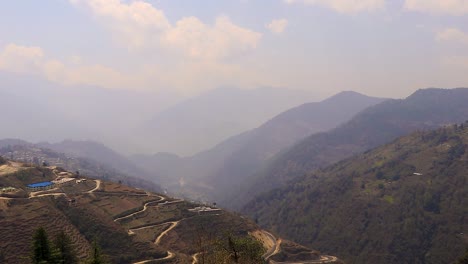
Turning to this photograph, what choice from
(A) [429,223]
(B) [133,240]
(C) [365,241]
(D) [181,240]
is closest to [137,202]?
(D) [181,240]

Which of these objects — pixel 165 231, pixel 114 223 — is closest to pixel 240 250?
pixel 114 223

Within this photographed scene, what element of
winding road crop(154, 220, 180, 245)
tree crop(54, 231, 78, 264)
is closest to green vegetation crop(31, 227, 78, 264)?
tree crop(54, 231, 78, 264)

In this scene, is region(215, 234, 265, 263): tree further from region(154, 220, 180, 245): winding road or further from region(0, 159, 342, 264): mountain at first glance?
region(154, 220, 180, 245): winding road

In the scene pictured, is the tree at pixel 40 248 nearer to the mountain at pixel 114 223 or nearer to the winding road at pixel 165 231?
the mountain at pixel 114 223

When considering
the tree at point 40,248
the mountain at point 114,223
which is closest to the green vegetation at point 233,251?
the mountain at point 114,223

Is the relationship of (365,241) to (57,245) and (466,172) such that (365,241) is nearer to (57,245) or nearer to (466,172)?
(466,172)

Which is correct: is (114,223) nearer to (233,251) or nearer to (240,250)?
(240,250)
